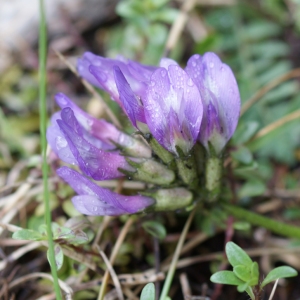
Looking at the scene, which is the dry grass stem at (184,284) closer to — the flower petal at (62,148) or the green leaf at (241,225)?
the green leaf at (241,225)

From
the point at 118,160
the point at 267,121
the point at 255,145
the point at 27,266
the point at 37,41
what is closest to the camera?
the point at 118,160

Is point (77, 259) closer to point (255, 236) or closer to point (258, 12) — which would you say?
point (255, 236)

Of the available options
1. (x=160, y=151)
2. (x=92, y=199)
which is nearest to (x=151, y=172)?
(x=160, y=151)

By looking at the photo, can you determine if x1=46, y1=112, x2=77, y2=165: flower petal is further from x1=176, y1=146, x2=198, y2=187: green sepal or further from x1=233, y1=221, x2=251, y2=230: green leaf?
x1=233, y1=221, x2=251, y2=230: green leaf

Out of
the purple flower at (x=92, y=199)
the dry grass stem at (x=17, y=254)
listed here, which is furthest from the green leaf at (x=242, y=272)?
the dry grass stem at (x=17, y=254)

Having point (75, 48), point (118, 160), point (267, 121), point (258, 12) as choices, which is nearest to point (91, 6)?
point (75, 48)

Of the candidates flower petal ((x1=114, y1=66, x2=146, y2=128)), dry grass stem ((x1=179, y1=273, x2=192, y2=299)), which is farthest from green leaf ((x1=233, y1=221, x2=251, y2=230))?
flower petal ((x1=114, y1=66, x2=146, y2=128))
